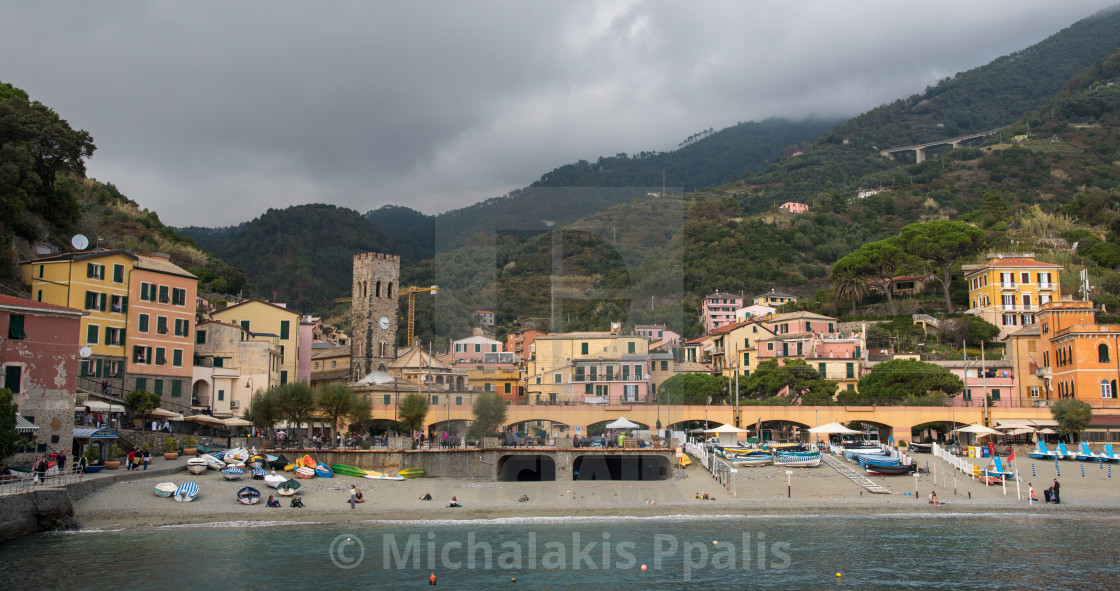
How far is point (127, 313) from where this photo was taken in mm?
48188

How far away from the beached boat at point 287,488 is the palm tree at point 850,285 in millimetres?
56577

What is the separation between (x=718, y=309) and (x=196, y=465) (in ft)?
219

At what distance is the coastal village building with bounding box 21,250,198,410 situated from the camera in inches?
1796

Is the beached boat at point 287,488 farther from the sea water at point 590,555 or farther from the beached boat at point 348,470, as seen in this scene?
the beached boat at point 348,470

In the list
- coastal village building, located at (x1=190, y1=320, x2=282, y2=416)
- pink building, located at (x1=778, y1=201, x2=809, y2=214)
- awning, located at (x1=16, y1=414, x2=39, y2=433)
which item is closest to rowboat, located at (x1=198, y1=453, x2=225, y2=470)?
awning, located at (x1=16, y1=414, x2=39, y2=433)

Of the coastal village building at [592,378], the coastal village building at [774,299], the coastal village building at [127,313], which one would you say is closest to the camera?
the coastal village building at [127,313]

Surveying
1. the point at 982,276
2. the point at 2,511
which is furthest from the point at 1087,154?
the point at 2,511

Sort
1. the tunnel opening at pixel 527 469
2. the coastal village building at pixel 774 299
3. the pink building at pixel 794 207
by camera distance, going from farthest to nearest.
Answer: the pink building at pixel 794 207
the coastal village building at pixel 774 299
the tunnel opening at pixel 527 469

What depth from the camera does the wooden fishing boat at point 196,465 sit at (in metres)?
40.1

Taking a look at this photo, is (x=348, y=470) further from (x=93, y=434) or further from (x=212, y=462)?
(x=93, y=434)

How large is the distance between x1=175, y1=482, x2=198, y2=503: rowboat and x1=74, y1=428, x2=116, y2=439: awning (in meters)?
4.45

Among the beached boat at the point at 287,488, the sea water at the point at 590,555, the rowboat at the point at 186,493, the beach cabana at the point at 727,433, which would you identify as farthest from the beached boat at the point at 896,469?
the rowboat at the point at 186,493

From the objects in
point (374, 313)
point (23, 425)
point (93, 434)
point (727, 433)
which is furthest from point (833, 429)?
point (374, 313)

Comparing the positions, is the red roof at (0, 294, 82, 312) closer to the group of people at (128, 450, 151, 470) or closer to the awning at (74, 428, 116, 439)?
the awning at (74, 428, 116, 439)
